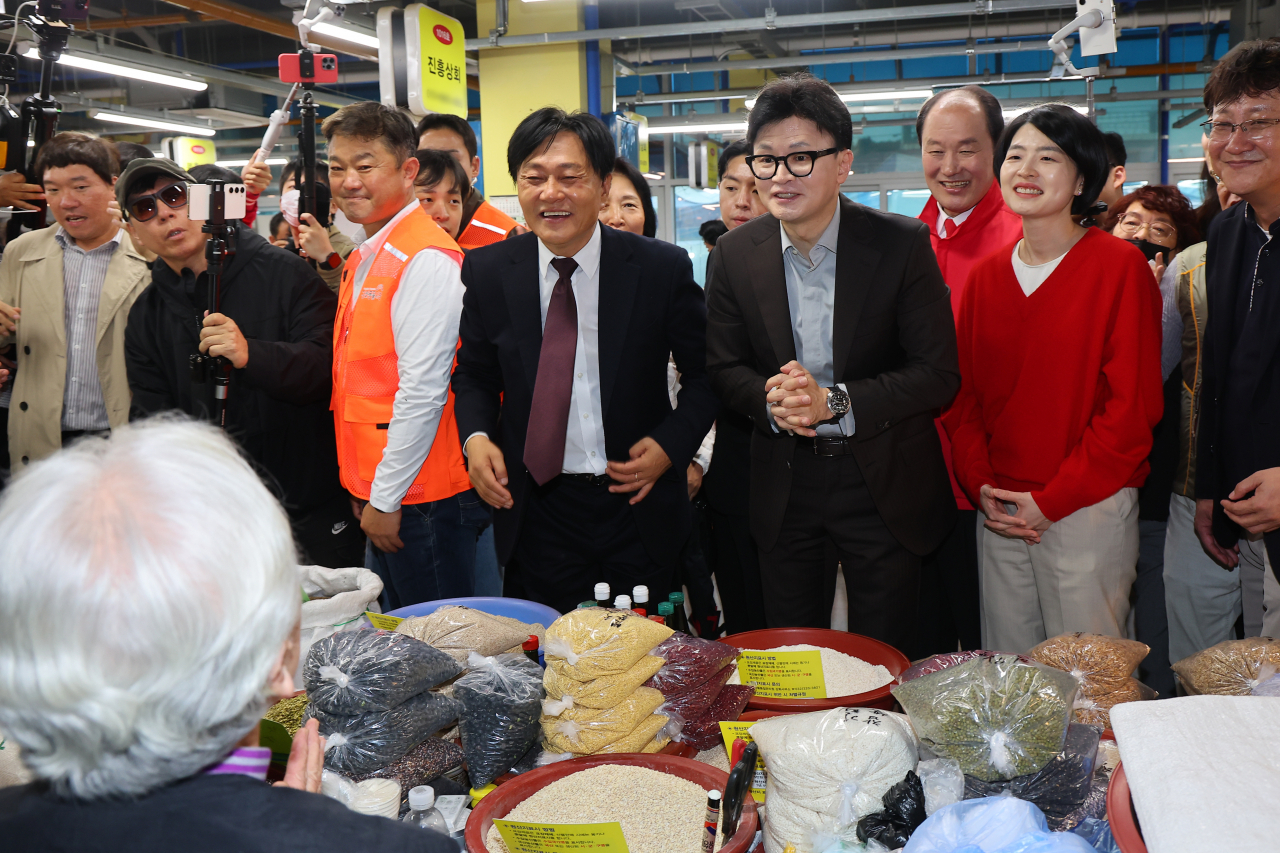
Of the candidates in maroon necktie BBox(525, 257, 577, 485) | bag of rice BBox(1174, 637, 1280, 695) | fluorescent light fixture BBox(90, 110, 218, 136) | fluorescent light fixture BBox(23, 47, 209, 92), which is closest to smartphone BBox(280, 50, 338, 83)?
maroon necktie BBox(525, 257, 577, 485)

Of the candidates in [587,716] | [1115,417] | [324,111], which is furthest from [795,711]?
[324,111]

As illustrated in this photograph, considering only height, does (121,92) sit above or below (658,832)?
above

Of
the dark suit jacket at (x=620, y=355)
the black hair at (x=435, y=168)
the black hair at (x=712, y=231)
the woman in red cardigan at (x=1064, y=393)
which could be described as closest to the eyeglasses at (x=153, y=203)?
the dark suit jacket at (x=620, y=355)

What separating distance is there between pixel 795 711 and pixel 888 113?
626 inches

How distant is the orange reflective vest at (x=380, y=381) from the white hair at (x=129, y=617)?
1.69m

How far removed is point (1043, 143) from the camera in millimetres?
2207

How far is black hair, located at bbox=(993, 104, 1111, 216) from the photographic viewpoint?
2.19m

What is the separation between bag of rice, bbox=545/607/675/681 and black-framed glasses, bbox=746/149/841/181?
3.68ft

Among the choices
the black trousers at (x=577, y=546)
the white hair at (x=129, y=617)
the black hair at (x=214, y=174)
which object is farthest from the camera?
the black hair at (x=214, y=174)

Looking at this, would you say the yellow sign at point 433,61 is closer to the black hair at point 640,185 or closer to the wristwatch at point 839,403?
the black hair at point 640,185

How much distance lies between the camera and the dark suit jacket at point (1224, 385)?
2.09 meters

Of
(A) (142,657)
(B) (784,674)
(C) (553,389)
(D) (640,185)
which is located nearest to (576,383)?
(C) (553,389)

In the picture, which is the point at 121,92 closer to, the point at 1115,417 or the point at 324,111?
the point at 324,111

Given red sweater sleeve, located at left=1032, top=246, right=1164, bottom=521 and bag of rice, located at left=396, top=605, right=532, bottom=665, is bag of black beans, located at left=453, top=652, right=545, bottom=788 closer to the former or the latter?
bag of rice, located at left=396, top=605, right=532, bottom=665
